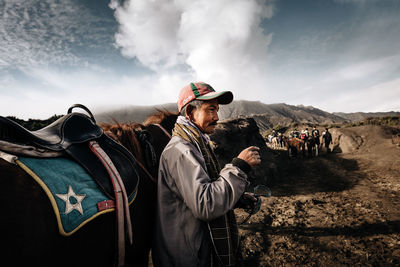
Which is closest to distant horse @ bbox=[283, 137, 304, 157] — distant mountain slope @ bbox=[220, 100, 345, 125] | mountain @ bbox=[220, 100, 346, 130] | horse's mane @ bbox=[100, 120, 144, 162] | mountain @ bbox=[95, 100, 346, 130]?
horse's mane @ bbox=[100, 120, 144, 162]

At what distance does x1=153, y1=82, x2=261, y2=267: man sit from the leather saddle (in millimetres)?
296

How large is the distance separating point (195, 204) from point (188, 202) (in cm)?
7

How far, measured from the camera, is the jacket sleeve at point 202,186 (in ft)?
3.39

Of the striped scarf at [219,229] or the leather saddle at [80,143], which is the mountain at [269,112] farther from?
the leather saddle at [80,143]

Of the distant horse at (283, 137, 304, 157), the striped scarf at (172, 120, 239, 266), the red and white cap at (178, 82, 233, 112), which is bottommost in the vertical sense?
the distant horse at (283, 137, 304, 157)

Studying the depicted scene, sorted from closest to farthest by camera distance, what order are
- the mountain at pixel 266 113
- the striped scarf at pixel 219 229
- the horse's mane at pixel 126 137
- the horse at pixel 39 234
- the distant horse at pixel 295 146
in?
the horse at pixel 39 234
the striped scarf at pixel 219 229
the horse's mane at pixel 126 137
the distant horse at pixel 295 146
the mountain at pixel 266 113

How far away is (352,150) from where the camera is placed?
12.8 metres

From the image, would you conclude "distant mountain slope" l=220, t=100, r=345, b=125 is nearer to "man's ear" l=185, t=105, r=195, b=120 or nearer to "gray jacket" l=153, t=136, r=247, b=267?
"man's ear" l=185, t=105, r=195, b=120

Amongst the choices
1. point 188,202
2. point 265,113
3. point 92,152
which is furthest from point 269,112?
point 92,152

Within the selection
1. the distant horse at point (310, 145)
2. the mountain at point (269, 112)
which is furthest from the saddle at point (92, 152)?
the mountain at point (269, 112)

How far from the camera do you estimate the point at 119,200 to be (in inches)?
42.1

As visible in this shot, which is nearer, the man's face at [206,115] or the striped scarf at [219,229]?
the striped scarf at [219,229]

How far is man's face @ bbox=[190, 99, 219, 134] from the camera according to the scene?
1.52 m

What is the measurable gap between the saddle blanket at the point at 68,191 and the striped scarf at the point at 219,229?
695mm
